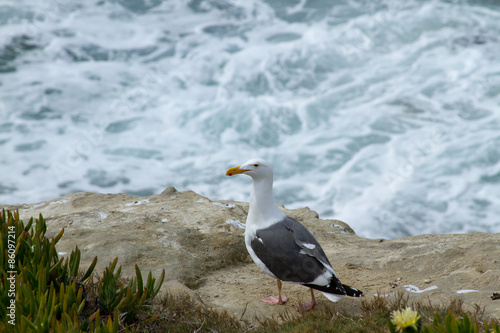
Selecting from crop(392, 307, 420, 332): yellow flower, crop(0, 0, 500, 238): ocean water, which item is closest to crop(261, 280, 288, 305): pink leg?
crop(392, 307, 420, 332): yellow flower

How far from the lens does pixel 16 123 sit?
12555mm

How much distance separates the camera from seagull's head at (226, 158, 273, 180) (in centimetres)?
425

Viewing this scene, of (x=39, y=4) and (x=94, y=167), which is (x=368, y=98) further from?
(x=39, y=4)

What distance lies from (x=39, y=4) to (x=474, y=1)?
50.4ft

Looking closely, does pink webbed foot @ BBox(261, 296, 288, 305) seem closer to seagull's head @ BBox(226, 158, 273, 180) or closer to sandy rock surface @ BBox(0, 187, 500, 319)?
sandy rock surface @ BBox(0, 187, 500, 319)

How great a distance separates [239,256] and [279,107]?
8141mm

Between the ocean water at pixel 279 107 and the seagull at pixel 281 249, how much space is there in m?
5.92

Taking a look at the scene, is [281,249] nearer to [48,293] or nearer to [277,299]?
[277,299]

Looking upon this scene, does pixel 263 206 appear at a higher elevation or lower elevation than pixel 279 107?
higher

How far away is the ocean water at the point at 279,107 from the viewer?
426 inches

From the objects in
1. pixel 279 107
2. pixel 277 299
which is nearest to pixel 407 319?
pixel 277 299

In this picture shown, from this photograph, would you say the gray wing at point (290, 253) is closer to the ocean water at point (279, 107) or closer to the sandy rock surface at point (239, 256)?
the sandy rock surface at point (239, 256)

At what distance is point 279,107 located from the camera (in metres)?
13.0

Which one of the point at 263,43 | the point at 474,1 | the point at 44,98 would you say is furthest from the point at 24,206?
the point at 474,1
